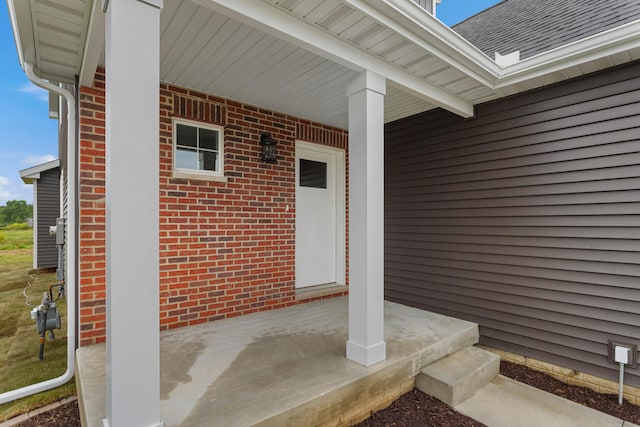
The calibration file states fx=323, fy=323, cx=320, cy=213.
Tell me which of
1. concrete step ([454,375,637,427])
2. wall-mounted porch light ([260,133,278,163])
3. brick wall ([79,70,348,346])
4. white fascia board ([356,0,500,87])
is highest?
white fascia board ([356,0,500,87])

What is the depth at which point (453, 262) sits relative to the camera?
12.2 feet

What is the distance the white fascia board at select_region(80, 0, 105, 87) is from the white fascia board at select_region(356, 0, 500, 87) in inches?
55.2

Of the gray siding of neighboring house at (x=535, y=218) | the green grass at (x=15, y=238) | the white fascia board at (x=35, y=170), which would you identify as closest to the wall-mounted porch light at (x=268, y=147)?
the gray siding of neighboring house at (x=535, y=218)

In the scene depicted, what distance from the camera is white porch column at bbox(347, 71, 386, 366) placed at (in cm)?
245

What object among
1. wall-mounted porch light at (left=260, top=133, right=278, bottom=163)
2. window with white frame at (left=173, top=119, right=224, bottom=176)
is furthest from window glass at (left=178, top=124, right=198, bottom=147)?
wall-mounted porch light at (left=260, top=133, right=278, bottom=163)

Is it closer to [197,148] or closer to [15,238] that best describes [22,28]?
[197,148]

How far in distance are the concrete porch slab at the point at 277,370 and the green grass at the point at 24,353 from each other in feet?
1.56

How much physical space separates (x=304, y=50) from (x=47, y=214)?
10.1 meters

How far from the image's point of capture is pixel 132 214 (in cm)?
147

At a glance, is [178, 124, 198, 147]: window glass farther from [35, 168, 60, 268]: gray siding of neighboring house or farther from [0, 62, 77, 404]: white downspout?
[35, 168, 60, 268]: gray siding of neighboring house

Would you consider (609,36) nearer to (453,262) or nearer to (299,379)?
(453,262)

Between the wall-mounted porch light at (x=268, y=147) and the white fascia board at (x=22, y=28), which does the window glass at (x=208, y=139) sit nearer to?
the wall-mounted porch light at (x=268, y=147)

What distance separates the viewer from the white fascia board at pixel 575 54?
239cm

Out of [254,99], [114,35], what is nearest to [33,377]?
[114,35]
